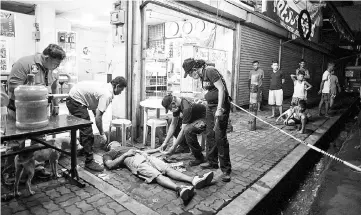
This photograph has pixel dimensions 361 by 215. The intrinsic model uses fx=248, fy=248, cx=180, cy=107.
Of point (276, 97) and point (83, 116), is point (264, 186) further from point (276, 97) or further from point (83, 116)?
point (276, 97)

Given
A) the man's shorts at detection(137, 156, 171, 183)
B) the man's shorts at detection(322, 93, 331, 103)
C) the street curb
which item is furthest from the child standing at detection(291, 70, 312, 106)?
the man's shorts at detection(137, 156, 171, 183)

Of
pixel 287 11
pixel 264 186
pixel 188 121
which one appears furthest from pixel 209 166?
pixel 287 11

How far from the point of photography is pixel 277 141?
7.96m

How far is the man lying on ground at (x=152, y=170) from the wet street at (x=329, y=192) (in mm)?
2015

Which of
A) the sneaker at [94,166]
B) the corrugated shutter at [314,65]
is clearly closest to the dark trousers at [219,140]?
the sneaker at [94,166]

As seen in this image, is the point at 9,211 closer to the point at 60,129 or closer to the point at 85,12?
the point at 60,129

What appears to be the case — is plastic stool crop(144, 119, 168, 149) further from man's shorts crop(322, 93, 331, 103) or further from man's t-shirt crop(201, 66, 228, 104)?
man's shorts crop(322, 93, 331, 103)

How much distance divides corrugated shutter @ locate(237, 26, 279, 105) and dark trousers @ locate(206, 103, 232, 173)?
8.15 metres

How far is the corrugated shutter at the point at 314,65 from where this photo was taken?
22312 millimetres

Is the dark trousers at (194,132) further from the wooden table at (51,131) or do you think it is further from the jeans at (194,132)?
the wooden table at (51,131)

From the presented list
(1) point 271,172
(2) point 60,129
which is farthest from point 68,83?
(1) point 271,172

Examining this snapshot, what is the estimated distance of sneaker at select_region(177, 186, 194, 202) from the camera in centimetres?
389

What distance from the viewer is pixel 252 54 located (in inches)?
543

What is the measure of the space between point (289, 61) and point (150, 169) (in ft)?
55.1
